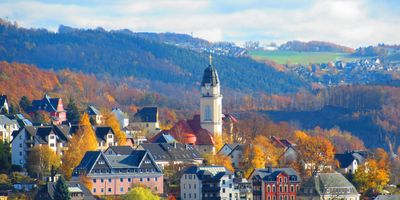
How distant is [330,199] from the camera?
331ft

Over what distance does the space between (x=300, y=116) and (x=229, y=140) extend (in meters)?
72.5

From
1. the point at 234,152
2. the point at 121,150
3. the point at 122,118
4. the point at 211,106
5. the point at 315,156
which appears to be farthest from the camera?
the point at 122,118

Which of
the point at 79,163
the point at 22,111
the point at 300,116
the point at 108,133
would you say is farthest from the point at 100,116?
the point at 300,116

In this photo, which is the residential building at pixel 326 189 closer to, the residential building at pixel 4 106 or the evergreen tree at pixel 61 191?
the evergreen tree at pixel 61 191

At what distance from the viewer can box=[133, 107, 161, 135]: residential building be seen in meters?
129

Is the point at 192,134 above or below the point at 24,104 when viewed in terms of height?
below

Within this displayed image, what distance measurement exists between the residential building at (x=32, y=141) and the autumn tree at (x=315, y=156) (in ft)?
58.3

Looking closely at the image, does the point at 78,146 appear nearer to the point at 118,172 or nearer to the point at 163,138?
the point at 118,172

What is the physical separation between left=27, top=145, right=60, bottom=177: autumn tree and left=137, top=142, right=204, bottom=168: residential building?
723cm

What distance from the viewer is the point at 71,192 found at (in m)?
89.4

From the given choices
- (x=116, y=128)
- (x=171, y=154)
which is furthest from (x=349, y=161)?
(x=116, y=128)

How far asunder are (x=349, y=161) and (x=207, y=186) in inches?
729

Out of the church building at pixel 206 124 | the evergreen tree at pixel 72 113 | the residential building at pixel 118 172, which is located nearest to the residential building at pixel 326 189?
the residential building at pixel 118 172

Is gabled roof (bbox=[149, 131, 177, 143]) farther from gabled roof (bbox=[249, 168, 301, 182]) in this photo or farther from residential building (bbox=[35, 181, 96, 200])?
residential building (bbox=[35, 181, 96, 200])
